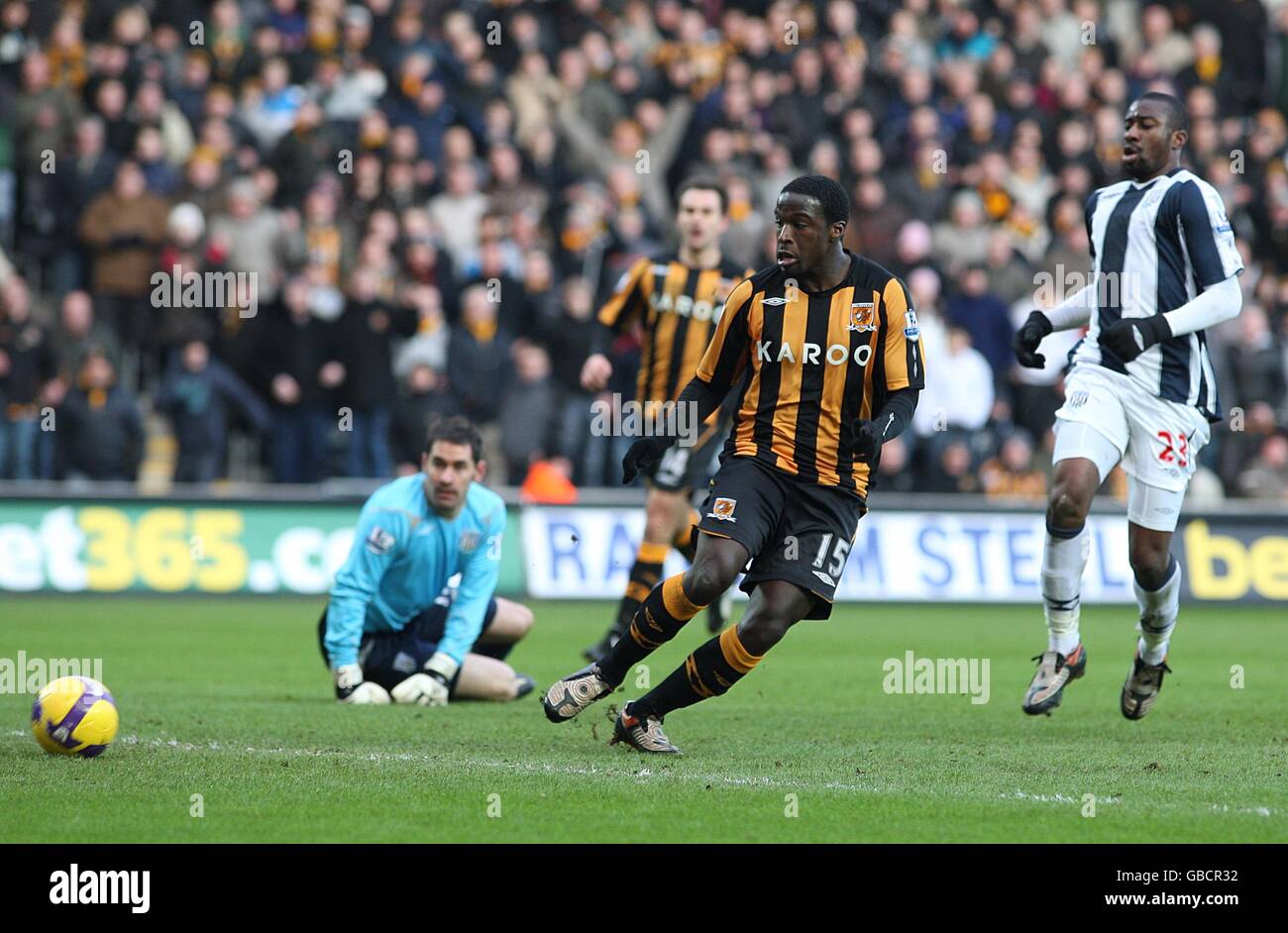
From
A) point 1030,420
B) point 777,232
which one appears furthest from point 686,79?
point 777,232

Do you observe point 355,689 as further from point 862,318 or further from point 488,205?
point 488,205

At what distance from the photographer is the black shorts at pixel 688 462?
11.7 meters

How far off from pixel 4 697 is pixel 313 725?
82.8 inches

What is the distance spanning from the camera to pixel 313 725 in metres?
8.45

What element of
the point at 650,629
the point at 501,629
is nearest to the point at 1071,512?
the point at 650,629

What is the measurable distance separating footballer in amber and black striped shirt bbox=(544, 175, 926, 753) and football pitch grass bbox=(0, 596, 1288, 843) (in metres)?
0.40

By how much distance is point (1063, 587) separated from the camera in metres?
8.58

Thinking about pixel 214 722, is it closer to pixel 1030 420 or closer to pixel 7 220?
pixel 7 220

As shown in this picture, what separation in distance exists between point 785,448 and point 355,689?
9.45 ft

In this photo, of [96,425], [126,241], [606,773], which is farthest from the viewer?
[126,241]

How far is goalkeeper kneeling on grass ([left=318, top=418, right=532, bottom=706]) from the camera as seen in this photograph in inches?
356

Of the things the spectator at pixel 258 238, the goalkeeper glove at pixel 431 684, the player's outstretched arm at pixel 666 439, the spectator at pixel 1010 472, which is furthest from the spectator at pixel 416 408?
the player's outstretched arm at pixel 666 439

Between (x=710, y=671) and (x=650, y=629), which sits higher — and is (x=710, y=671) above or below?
below

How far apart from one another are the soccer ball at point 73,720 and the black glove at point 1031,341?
4.12m
